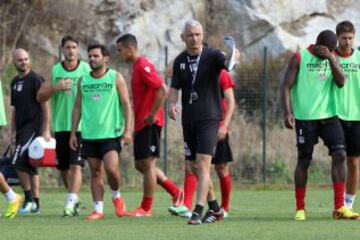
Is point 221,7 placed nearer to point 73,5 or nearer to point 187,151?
point 73,5

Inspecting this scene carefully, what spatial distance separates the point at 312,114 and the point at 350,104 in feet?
2.00

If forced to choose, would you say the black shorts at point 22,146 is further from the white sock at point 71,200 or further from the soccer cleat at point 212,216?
the soccer cleat at point 212,216

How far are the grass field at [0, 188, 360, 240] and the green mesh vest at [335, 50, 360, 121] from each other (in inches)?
46.5

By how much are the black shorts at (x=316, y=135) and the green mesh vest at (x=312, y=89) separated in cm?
7

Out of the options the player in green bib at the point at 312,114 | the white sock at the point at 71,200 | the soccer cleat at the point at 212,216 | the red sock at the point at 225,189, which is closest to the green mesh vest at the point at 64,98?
the white sock at the point at 71,200

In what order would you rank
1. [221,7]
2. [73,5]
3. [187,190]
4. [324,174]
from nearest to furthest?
[187,190] < [324,174] < [73,5] < [221,7]

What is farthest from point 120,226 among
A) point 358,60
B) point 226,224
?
point 358,60

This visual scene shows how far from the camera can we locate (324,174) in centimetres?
2633

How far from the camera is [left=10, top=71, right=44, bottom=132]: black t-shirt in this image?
Answer: 16.9 metres

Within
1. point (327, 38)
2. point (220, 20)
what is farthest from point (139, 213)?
point (220, 20)

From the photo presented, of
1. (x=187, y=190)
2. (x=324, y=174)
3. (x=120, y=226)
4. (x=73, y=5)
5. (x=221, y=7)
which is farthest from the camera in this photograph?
(x=221, y=7)

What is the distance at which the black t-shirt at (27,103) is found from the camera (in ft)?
55.4

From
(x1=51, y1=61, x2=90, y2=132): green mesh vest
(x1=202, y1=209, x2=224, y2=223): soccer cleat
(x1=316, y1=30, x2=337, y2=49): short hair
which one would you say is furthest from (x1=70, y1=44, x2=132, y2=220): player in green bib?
(x1=316, y1=30, x2=337, y2=49): short hair

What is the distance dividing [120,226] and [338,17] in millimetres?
28707
